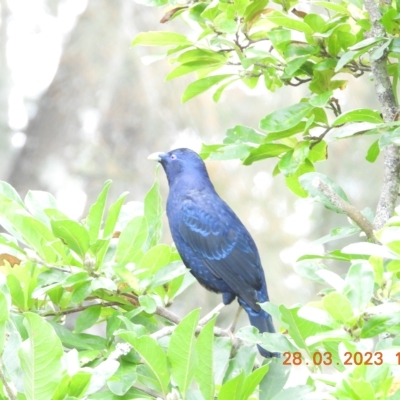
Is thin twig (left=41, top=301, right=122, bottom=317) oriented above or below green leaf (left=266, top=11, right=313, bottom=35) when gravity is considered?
below

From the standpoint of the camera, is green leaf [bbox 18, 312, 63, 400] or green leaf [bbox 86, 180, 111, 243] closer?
green leaf [bbox 18, 312, 63, 400]

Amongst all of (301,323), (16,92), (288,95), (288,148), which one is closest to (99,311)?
(301,323)

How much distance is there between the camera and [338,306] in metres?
1.37

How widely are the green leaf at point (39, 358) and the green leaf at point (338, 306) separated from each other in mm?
507

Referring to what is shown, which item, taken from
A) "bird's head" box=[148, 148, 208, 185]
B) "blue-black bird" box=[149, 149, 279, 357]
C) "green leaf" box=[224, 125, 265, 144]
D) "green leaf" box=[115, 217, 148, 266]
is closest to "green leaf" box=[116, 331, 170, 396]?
"green leaf" box=[115, 217, 148, 266]

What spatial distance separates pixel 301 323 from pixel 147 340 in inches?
13.3

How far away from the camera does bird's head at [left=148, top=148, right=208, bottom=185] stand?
10.4 ft

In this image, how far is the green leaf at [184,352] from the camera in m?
1.39

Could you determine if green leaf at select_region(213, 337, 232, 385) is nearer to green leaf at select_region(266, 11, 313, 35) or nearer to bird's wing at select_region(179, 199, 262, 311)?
green leaf at select_region(266, 11, 313, 35)

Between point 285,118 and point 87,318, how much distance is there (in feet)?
2.59

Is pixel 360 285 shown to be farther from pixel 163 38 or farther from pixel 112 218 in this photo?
pixel 163 38

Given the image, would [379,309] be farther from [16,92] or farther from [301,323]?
[16,92]

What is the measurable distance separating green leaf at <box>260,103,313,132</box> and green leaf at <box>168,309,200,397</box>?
0.82 metres
